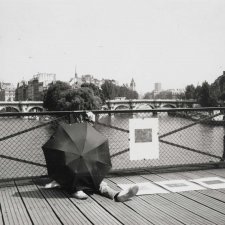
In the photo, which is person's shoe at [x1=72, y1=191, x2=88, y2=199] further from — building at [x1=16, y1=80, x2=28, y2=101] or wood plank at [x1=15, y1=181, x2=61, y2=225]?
building at [x1=16, y1=80, x2=28, y2=101]

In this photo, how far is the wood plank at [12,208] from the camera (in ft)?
13.6

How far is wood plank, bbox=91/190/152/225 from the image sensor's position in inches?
162

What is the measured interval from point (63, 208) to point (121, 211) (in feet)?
2.42

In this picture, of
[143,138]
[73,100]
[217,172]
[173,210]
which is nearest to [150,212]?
[173,210]

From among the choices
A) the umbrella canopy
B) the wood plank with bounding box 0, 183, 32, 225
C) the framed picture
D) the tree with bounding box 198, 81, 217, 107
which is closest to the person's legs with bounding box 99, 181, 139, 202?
the umbrella canopy

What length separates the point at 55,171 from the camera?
4.98 m

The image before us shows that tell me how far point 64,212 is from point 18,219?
556 millimetres

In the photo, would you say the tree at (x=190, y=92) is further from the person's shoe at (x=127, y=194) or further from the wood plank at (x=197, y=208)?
the person's shoe at (x=127, y=194)

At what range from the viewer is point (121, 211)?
4.47 meters

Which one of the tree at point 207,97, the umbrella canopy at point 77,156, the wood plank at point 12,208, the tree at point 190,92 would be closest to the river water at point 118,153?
the wood plank at point 12,208


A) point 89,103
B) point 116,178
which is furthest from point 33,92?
point 116,178

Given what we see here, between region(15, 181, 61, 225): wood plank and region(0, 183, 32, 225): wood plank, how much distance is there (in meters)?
0.07

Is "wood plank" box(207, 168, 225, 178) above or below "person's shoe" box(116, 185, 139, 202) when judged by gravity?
below

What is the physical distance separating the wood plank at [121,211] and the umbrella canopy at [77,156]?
9.2 inches
